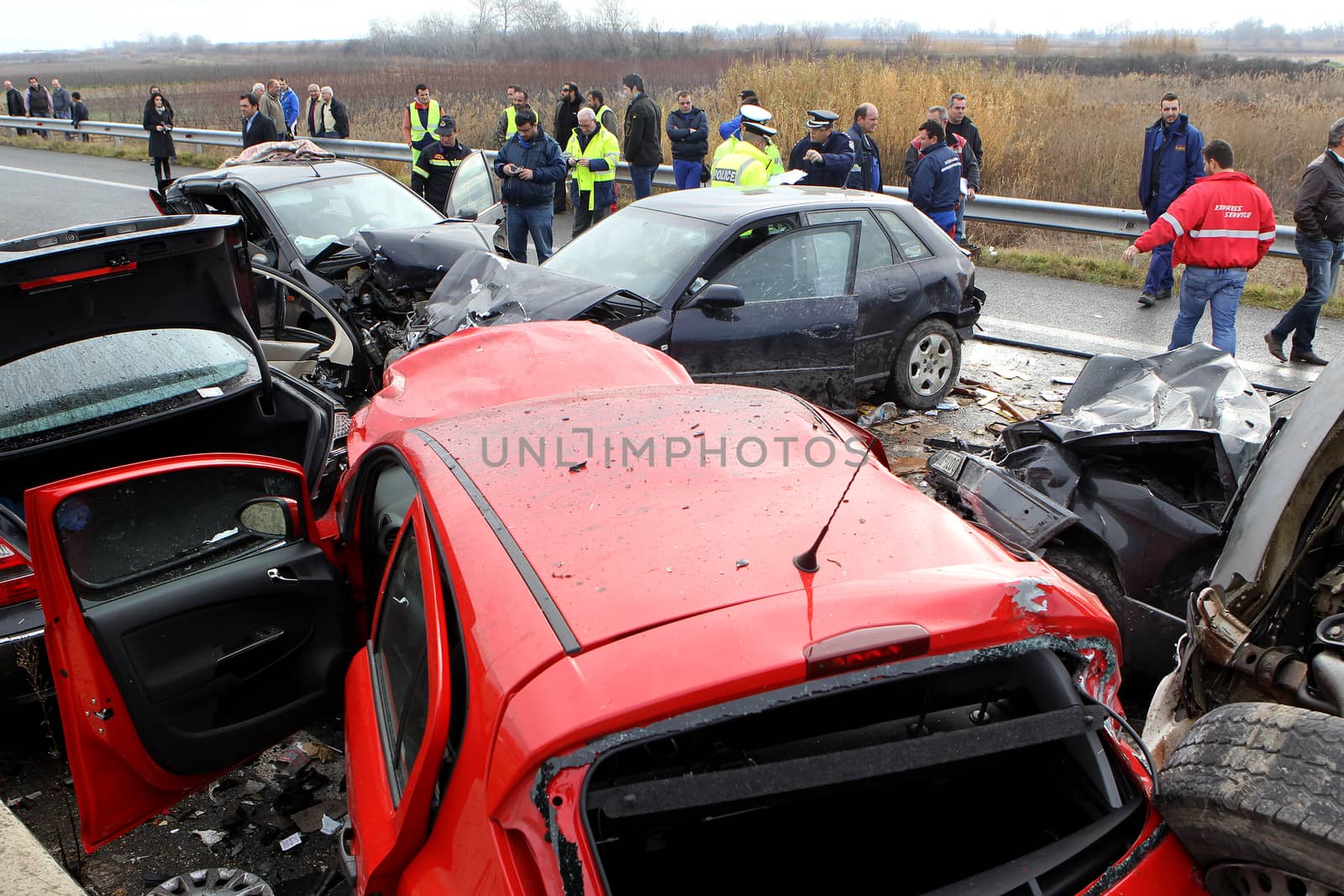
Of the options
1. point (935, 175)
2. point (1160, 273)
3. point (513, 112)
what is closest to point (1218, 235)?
point (1160, 273)

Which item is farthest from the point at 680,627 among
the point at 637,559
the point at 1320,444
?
the point at 1320,444

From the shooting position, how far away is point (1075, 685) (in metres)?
1.81

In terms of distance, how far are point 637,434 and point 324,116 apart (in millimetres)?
15563

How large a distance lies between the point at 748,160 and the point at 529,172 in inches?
87.4

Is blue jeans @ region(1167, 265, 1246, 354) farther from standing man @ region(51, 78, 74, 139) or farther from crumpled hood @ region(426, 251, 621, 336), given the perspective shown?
standing man @ region(51, 78, 74, 139)

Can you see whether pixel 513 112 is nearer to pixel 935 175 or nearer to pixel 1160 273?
pixel 935 175

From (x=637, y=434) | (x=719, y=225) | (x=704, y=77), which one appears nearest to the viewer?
(x=637, y=434)

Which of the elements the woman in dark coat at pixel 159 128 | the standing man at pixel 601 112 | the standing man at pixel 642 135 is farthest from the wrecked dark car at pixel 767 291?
the woman in dark coat at pixel 159 128

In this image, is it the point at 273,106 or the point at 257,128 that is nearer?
the point at 257,128

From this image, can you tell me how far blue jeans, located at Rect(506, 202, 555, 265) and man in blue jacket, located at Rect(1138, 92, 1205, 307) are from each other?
597 centimetres

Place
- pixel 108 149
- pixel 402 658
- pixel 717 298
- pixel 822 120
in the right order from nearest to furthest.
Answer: pixel 402 658 → pixel 717 298 → pixel 822 120 → pixel 108 149

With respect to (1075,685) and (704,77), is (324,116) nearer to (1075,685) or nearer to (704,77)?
(704,77)

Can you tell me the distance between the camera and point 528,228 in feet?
33.1

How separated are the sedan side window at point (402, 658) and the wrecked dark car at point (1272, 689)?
150 centimetres
